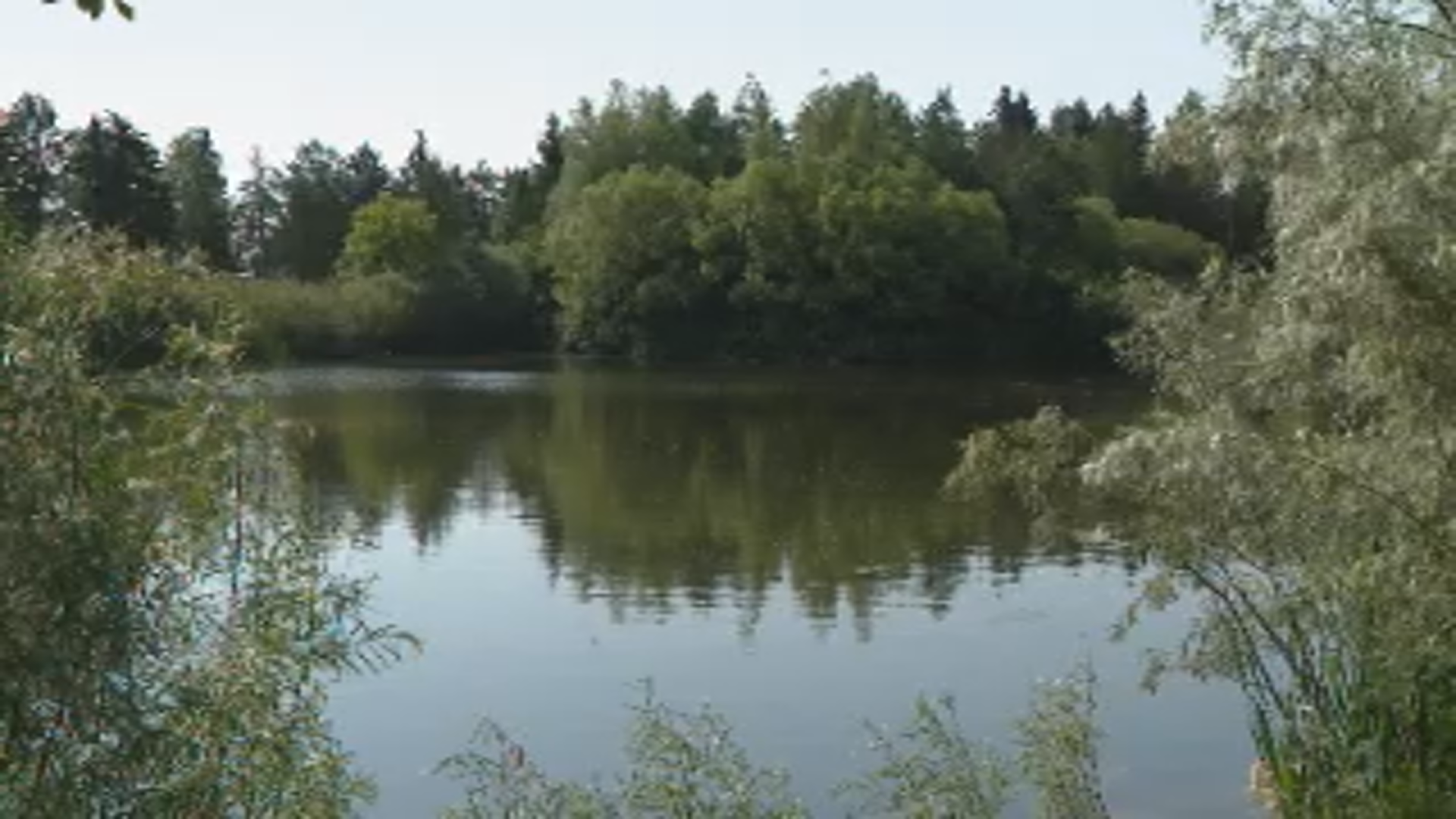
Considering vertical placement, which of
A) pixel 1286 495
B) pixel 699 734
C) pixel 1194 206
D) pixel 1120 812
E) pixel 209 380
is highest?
pixel 1194 206

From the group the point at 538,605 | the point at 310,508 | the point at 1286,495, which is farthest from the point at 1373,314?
the point at 538,605

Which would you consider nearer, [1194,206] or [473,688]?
[473,688]

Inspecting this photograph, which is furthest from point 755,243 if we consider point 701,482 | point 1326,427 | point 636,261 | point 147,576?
point 147,576

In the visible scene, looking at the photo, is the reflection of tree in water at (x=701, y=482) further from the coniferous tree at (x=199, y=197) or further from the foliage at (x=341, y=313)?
the coniferous tree at (x=199, y=197)

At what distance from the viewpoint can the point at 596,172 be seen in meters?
75.6

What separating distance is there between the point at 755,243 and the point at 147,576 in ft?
201

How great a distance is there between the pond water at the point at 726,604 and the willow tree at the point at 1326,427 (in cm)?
338

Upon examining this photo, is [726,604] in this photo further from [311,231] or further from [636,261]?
[311,231]

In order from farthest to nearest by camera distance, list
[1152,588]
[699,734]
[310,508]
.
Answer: [1152,588], [699,734], [310,508]

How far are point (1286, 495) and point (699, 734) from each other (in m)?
3.35

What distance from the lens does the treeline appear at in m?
64.8

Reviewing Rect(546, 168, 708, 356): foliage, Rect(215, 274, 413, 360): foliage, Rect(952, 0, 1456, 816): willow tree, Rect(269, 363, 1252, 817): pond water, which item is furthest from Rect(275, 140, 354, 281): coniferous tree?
Rect(952, 0, 1456, 816): willow tree

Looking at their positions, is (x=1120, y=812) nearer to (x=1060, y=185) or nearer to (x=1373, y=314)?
(x=1373, y=314)

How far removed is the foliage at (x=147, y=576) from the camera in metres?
3.88
